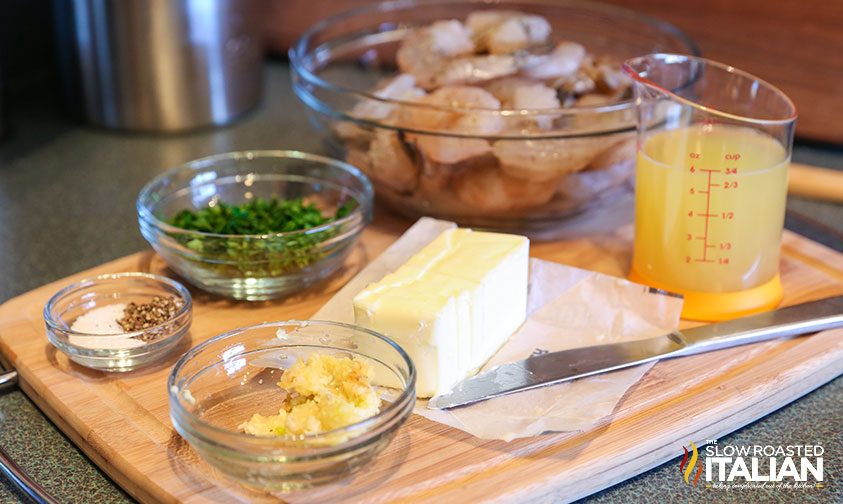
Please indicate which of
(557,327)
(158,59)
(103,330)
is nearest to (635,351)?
(557,327)

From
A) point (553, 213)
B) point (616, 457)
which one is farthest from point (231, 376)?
point (553, 213)

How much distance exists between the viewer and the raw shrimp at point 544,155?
4.23ft

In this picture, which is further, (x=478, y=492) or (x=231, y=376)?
(x=231, y=376)

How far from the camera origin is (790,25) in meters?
1.71

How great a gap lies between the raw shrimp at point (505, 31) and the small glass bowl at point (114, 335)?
0.62 meters

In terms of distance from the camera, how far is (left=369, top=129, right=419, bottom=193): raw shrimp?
1348 millimetres

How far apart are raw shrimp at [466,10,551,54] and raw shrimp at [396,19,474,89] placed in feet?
0.10

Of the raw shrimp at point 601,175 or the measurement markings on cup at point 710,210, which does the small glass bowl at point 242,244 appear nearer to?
the raw shrimp at point 601,175

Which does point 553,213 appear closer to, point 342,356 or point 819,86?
point 342,356

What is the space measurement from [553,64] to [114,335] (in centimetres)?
74

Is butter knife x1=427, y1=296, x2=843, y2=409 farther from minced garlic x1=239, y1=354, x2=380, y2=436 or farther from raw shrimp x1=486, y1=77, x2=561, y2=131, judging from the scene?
raw shrimp x1=486, y1=77, x2=561, y2=131

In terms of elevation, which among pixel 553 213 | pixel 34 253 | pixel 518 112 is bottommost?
pixel 34 253

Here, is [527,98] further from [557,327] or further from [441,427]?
[441,427]

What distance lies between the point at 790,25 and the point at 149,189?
1.18m
